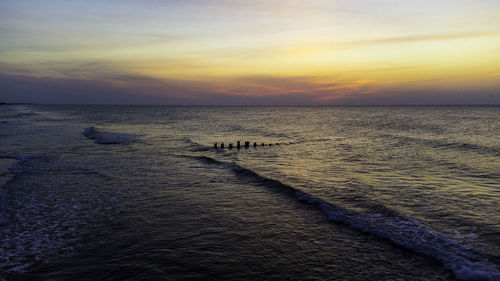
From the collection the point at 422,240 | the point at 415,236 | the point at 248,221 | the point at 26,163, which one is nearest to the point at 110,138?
the point at 26,163

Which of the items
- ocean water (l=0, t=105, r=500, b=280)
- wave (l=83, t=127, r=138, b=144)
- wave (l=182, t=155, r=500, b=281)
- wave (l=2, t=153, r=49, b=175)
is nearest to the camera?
ocean water (l=0, t=105, r=500, b=280)

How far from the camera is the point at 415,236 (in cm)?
942

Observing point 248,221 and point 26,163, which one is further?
point 26,163

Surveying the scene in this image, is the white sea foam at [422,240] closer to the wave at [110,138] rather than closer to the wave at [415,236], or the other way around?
the wave at [415,236]

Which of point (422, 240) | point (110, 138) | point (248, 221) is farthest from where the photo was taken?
point (110, 138)

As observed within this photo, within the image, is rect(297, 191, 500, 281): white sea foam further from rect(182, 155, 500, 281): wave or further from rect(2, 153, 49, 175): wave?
rect(2, 153, 49, 175): wave

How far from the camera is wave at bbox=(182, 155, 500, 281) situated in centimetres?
759

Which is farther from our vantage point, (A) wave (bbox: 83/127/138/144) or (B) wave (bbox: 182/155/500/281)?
(A) wave (bbox: 83/127/138/144)

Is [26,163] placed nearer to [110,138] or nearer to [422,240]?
[110,138]

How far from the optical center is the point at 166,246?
8.51 m

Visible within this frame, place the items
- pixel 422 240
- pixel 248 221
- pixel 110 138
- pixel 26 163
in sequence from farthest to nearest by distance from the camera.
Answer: pixel 110 138 → pixel 26 163 → pixel 248 221 → pixel 422 240

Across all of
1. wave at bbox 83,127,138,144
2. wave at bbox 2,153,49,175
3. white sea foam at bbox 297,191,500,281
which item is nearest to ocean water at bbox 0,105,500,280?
white sea foam at bbox 297,191,500,281

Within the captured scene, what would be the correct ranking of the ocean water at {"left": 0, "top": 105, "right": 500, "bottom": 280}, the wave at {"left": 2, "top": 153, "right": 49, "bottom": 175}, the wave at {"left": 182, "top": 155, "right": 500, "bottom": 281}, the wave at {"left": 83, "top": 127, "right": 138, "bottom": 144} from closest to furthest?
the ocean water at {"left": 0, "top": 105, "right": 500, "bottom": 280} < the wave at {"left": 182, "top": 155, "right": 500, "bottom": 281} < the wave at {"left": 2, "top": 153, "right": 49, "bottom": 175} < the wave at {"left": 83, "top": 127, "right": 138, "bottom": 144}

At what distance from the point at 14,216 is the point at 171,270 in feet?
26.0
